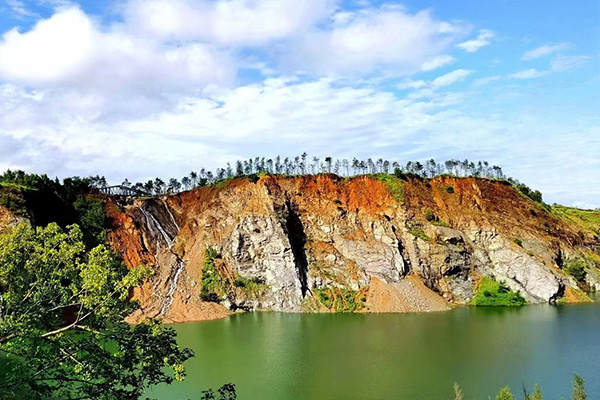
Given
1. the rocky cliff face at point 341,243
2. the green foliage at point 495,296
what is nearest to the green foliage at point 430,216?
the rocky cliff face at point 341,243

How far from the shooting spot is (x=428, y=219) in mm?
64938

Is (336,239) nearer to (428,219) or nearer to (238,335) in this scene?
(428,219)

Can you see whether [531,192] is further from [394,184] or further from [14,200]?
[14,200]

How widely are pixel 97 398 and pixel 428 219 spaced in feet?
192

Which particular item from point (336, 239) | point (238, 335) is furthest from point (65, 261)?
point (336, 239)

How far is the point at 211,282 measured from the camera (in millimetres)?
56969

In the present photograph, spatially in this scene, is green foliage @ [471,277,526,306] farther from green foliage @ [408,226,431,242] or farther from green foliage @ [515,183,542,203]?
green foliage @ [515,183,542,203]

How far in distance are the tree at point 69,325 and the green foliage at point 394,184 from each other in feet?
187

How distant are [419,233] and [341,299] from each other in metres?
14.6

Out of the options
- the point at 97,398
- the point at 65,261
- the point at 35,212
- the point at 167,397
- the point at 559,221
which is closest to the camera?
the point at 97,398

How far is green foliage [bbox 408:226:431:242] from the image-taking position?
62.4 m

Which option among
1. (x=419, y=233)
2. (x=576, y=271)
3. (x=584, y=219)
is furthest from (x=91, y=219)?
(x=584, y=219)

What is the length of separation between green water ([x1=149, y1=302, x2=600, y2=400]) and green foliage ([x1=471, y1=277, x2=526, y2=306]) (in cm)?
544

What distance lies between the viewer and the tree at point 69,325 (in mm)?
10312
